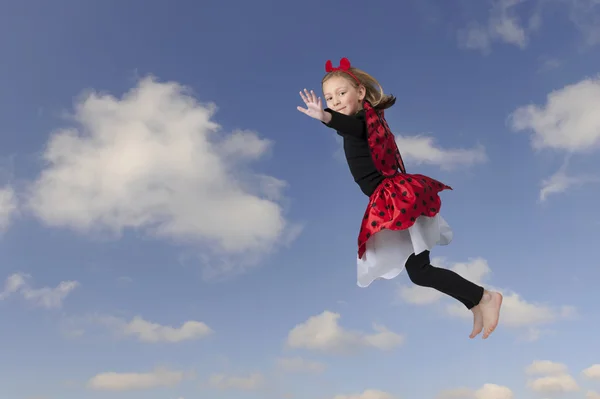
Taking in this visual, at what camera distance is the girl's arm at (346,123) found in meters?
4.65

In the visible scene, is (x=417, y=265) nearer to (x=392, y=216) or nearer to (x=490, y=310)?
(x=392, y=216)

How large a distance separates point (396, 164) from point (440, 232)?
0.63 m

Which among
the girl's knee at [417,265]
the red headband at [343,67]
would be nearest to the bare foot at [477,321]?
the girl's knee at [417,265]

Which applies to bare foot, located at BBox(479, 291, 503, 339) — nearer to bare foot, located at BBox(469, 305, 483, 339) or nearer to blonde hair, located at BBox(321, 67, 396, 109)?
bare foot, located at BBox(469, 305, 483, 339)

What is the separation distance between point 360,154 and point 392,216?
0.56 m

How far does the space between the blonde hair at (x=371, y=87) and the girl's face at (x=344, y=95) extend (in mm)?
50

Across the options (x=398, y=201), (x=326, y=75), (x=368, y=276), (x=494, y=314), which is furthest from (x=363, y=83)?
(x=494, y=314)

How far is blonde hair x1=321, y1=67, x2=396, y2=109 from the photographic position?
5195 millimetres

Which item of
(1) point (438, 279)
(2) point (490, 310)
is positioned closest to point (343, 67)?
(1) point (438, 279)

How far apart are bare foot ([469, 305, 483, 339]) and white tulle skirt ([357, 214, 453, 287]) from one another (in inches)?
24.3

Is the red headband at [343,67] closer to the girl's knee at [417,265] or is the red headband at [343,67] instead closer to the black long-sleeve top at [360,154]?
the black long-sleeve top at [360,154]

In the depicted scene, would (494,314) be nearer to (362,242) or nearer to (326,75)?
(362,242)

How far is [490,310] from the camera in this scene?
4.95 meters

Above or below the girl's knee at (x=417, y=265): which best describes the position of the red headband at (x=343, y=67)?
above
